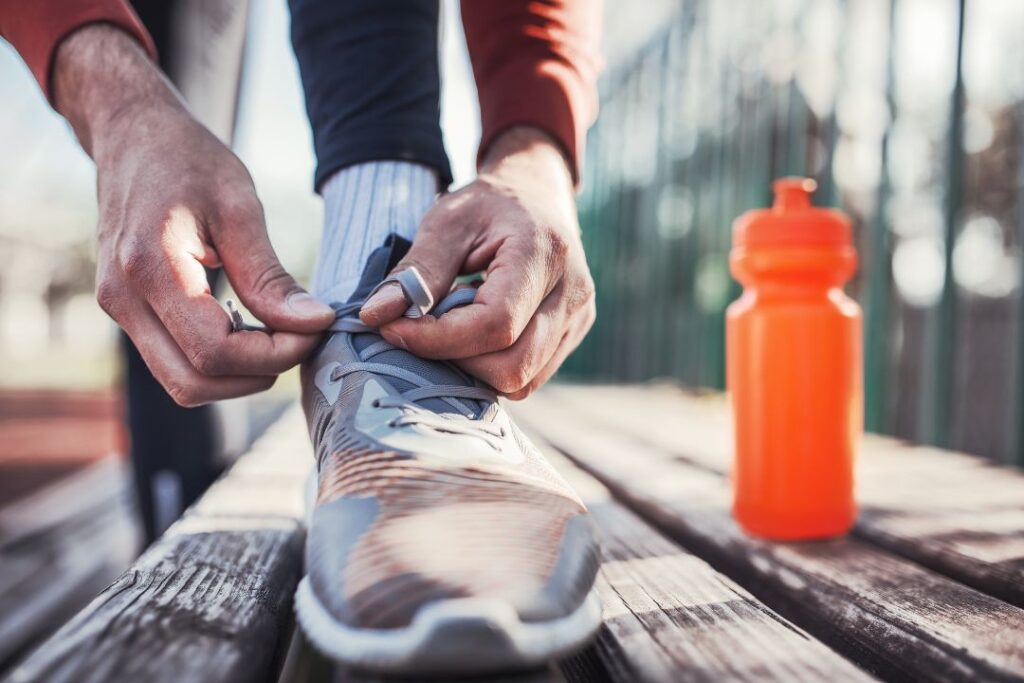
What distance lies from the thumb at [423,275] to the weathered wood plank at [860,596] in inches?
17.8

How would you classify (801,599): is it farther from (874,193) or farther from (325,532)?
(874,193)

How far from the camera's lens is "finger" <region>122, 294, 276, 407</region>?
71 centimetres

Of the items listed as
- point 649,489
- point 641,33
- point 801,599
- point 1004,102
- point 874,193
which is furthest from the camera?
point 641,33

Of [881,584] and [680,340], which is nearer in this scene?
[881,584]

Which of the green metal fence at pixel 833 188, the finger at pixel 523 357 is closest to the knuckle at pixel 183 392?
the finger at pixel 523 357

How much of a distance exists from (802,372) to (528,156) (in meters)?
0.43

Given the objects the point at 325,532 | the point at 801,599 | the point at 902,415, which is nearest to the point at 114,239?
the point at 325,532

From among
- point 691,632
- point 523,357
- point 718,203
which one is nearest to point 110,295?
point 523,357

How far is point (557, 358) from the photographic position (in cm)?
86

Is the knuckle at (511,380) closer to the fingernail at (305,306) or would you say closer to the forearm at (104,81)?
the fingernail at (305,306)

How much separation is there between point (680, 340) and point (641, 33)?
186 centimetres

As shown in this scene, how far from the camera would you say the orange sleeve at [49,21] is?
0.82m

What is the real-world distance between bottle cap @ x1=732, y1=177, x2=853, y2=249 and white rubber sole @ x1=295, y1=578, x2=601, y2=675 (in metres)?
0.59

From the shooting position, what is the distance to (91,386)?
10.1 m
